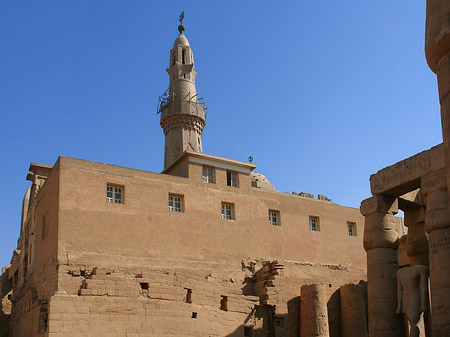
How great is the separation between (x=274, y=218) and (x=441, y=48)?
21575mm

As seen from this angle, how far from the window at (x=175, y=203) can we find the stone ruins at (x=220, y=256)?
49mm

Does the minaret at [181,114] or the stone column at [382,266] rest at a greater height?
the minaret at [181,114]

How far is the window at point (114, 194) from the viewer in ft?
71.4

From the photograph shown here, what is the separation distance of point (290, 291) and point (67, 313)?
396 inches

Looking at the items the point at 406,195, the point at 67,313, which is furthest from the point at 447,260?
the point at 67,313

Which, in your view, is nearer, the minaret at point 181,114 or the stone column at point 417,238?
the stone column at point 417,238

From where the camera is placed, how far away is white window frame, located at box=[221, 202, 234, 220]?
2470cm

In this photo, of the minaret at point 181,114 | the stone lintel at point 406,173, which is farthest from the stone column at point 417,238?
the minaret at point 181,114

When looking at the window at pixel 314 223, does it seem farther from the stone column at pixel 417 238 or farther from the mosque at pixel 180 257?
the stone column at pixel 417 238

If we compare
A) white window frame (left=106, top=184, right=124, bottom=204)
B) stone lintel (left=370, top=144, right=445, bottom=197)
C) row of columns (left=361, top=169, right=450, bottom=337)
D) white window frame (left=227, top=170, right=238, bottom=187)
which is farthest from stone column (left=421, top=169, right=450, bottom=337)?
white window frame (left=227, top=170, right=238, bottom=187)

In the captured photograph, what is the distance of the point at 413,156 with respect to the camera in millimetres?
15734

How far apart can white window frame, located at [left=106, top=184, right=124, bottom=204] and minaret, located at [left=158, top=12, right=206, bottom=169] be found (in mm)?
13303

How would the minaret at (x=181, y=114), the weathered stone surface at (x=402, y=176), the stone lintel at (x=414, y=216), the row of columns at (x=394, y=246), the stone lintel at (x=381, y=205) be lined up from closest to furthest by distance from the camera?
the row of columns at (x=394, y=246) → the weathered stone surface at (x=402, y=176) → the stone lintel at (x=381, y=205) → the stone lintel at (x=414, y=216) → the minaret at (x=181, y=114)

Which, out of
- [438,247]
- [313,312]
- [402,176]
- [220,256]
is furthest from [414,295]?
[220,256]
